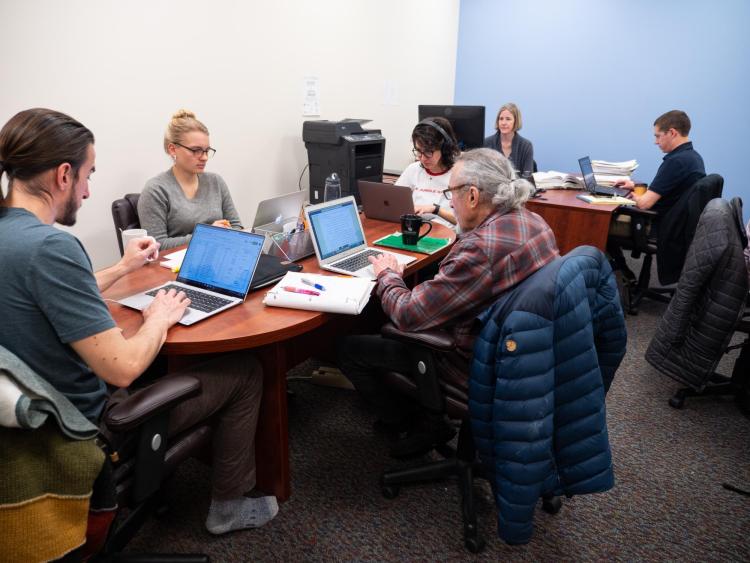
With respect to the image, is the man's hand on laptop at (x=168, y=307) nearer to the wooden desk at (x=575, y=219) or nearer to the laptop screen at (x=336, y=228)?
the laptop screen at (x=336, y=228)

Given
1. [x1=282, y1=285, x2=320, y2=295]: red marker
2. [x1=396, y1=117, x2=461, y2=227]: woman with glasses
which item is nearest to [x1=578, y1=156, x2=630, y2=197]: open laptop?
[x1=396, y1=117, x2=461, y2=227]: woman with glasses

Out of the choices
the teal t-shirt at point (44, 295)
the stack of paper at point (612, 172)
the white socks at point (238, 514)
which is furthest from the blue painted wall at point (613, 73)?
the teal t-shirt at point (44, 295)

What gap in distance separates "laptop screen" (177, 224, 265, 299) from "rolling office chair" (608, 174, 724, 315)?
8.69ft

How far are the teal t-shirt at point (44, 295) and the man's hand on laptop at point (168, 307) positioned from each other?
25cm

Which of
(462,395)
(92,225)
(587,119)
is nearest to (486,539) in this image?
(462,395)

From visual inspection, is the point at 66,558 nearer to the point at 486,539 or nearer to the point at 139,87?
the point at 486,539

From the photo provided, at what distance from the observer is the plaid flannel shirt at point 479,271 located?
144cm

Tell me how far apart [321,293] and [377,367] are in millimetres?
324

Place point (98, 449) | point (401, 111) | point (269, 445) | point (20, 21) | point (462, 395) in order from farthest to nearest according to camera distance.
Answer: point (401, 111), point (20, 21), point (269, 445), point (462, 395), point (98, 449)

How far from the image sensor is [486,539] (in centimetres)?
161

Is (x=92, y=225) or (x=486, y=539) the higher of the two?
(x=92, y=225)

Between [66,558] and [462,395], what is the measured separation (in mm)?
1004

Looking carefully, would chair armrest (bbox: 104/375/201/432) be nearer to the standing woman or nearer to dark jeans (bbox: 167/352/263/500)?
dark jeans (bbox: 167/352/263/500)

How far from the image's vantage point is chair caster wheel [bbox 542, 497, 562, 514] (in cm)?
171
